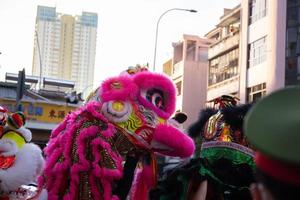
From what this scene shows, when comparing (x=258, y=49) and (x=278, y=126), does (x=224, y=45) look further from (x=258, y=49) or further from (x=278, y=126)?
(x=278, y=126)

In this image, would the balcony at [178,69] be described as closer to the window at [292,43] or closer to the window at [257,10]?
the window at [257,10]

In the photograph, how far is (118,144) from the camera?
9.41ft

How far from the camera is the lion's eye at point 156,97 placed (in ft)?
9.97

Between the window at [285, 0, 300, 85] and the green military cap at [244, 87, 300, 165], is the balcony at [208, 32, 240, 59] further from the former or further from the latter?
the green military cap at [244, 87, 300, 165]

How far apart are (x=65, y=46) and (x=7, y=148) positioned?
49.6 m

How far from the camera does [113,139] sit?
112 inches

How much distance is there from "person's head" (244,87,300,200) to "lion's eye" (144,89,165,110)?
1.99 metres

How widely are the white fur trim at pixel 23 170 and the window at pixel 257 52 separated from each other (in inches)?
1009

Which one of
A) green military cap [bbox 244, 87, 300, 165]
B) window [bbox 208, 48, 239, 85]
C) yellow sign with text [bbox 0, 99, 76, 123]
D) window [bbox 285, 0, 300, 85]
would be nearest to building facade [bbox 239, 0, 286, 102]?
window [bbox 285, 0, 300, 85]

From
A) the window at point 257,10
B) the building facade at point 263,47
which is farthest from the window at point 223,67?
the window at point 257,10

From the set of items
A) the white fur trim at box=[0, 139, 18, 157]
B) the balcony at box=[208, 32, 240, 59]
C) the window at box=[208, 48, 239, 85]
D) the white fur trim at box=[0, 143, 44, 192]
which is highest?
the balcony at box=[208, 32, 240, 59]

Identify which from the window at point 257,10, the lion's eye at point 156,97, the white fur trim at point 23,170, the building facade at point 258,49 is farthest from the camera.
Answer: the window at point 257,10

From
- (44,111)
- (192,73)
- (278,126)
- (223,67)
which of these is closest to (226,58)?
(223,67)

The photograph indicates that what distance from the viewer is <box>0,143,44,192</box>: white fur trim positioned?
8.41ft
